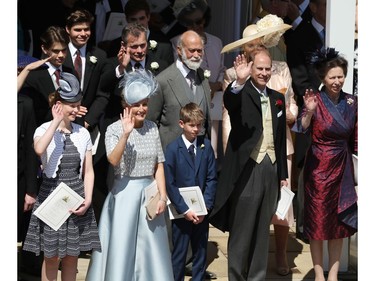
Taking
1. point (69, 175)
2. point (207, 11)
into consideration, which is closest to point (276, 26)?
point (207, 11)

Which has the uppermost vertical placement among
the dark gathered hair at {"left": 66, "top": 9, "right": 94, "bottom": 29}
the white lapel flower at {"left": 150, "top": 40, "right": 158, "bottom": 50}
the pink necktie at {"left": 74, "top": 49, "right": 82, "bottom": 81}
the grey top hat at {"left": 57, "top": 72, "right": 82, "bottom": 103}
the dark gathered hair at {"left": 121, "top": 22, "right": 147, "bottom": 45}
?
the dark gathered hair at {"left": 66, "top": 9, "right": 94, "bottom": 29}

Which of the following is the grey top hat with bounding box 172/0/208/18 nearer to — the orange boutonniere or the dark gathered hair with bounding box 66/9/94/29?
the dark gathered hair with bounding box 66/9/94/29

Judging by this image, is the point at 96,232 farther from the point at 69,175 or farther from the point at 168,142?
the point at 168,142

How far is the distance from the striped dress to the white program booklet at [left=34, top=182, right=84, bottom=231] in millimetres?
80

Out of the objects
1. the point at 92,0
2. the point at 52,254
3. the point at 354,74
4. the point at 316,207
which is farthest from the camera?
the point at 92,0

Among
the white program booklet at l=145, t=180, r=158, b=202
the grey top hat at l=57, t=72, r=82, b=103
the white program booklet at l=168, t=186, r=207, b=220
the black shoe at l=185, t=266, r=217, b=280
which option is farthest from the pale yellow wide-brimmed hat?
the black shoe at l=185, t=266, r=217, b=280

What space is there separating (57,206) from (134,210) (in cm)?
64

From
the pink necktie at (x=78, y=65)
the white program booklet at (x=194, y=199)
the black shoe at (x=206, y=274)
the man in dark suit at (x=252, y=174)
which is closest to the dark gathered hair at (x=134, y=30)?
the pink necktie at (x=78, y=65)

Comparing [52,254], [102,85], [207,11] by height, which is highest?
[207,11]

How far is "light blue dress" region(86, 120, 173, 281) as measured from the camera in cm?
851

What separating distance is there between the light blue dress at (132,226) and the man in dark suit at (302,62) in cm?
190

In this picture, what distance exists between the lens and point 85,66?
31.6ft

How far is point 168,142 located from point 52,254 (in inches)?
60.2

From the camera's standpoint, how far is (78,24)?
31.5 ft
